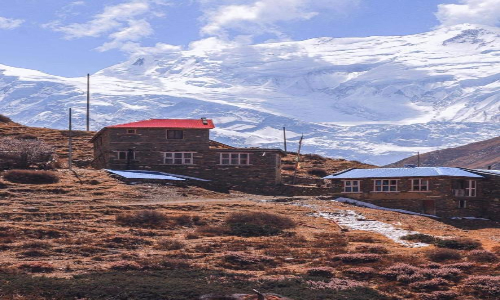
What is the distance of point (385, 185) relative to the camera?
90.4 meters

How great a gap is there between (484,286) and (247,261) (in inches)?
515

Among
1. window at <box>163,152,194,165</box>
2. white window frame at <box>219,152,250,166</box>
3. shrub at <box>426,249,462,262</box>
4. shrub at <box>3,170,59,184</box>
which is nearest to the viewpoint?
shrub at <box>426,249,462,262</box>

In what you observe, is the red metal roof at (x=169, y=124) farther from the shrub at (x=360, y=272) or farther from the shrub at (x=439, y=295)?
the shrub at (x=439, y=295)

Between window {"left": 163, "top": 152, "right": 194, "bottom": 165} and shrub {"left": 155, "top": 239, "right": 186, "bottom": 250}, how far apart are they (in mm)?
39272

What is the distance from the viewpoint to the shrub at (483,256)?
5778 cm

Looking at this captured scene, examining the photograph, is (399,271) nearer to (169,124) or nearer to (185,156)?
(185,156)

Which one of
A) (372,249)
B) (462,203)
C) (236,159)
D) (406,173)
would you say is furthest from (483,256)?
(236,159)

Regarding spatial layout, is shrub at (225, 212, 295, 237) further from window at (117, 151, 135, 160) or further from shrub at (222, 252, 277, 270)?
window at (117, 151, 135, 160)

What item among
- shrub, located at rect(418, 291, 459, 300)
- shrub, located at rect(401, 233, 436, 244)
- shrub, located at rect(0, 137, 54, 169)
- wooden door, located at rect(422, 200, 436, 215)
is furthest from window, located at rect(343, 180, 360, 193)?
shrub, located at rect(418, 291, 459, 300)

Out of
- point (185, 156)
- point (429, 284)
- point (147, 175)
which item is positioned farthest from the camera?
point (185, 156)

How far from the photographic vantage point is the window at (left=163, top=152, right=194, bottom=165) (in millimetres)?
101812

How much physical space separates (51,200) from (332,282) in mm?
34318

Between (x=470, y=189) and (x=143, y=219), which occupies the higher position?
(x=470, y=189)

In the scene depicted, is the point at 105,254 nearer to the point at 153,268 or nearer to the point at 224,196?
the point at 153,268
